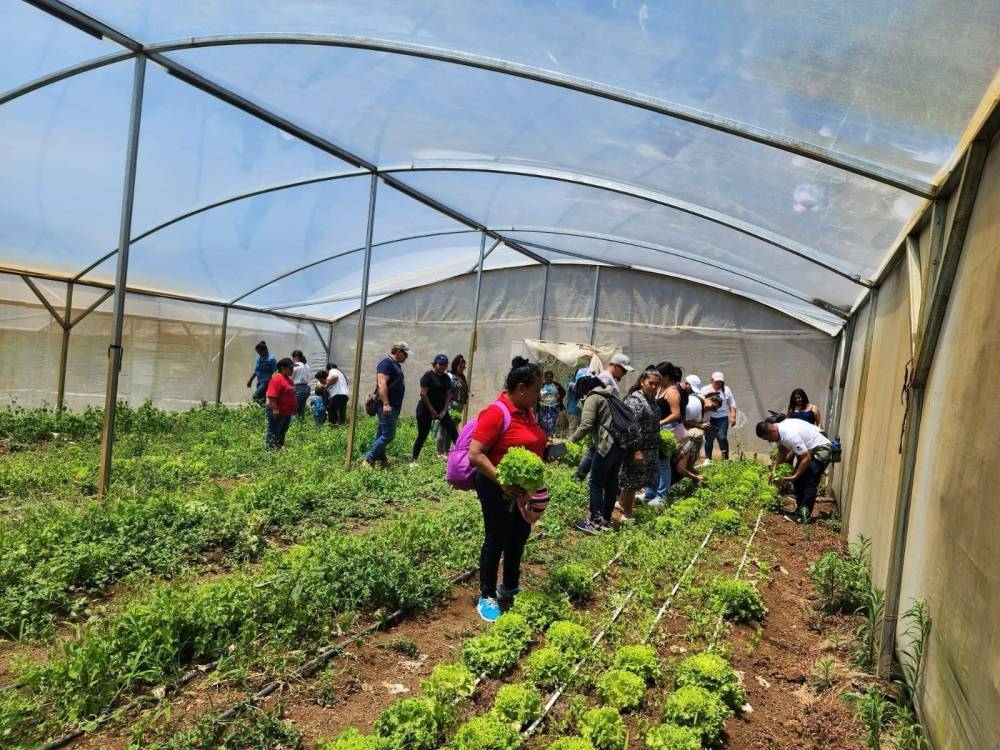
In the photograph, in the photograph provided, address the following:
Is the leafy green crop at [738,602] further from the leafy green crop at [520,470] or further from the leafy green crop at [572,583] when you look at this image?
the leafy green crop at [520,470]

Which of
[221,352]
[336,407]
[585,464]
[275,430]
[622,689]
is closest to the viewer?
[622,689]

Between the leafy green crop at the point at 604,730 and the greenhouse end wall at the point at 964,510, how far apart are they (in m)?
1.48

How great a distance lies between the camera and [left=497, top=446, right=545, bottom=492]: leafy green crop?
4367 mm

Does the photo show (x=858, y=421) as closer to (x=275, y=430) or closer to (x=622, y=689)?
(x=622, y=689)

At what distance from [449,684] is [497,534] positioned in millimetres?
1355

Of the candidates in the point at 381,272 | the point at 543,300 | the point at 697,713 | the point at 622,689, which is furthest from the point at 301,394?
the point at 697,713

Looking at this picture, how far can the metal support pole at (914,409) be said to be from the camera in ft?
12.4

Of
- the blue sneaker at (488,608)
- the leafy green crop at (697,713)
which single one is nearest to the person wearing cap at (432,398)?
the blue sneaker at (488,608)

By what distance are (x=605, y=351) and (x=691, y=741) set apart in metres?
12.8

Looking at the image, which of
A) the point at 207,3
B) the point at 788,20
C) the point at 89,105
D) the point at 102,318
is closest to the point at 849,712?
the point at 788,20

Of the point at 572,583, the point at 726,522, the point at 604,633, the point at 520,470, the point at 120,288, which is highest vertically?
the point at 120,288

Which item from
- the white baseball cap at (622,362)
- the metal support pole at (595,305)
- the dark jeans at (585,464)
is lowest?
the dark jeans at (585,464)

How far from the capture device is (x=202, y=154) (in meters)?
8.47

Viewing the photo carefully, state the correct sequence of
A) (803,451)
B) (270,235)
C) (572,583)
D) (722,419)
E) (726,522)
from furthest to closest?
(722,419)
(270,235)
(803,451)
(726,522)
(572,583)
